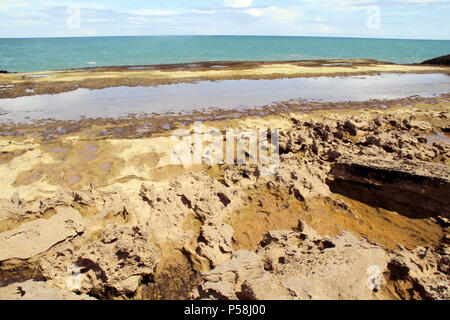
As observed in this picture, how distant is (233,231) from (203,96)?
12.5 m

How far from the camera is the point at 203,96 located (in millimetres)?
15445

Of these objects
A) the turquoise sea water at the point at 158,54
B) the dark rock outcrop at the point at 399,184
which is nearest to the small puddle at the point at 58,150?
the dark rock outcrop at the point at 399,184

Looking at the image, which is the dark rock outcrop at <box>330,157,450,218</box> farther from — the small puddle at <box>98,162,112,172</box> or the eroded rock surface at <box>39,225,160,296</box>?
the small puddle at <box>98,162,112,172</box>

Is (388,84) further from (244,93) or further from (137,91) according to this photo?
(137,91)

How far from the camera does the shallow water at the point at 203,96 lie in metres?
12.4

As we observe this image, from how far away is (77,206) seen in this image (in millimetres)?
4309

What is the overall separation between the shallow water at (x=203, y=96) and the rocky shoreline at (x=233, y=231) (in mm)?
6057

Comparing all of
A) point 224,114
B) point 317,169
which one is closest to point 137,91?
point 224,114

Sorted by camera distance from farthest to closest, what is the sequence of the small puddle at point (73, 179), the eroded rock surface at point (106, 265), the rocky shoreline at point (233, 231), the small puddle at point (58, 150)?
the small puddle at point (58, 150) < the small puddle at point (73, 179) < the eroded rock surface at point (106, 265) < the rocky shoreline at point (233, 231)

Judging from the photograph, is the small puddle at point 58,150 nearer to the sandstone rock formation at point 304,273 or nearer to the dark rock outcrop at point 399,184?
the sandstone rock formation at point 304,273

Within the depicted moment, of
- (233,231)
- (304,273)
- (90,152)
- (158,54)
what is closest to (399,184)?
(233,231)

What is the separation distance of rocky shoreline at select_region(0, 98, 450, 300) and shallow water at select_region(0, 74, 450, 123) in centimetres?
606
